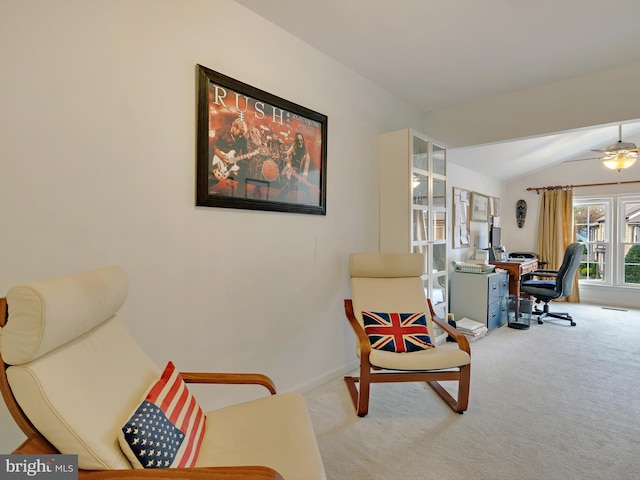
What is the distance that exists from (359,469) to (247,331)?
37.5 inches

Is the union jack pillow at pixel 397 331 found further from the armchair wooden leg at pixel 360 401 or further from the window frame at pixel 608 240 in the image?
the window frame at pixel 608 240

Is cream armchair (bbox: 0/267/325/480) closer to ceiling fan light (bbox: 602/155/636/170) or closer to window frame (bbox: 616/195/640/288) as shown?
ceiling fan light (bbox: 602/155/636/170)

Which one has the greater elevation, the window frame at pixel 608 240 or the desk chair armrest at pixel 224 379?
the window frame at pixel 608 240

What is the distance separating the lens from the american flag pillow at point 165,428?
37.2 inches

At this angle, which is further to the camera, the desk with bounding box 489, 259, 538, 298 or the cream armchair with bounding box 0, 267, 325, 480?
the desk with bounding box 489, 259, 538, 298

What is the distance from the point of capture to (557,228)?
5867 mm

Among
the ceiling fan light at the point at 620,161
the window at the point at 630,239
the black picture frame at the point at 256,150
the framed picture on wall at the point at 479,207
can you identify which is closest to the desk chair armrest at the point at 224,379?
the black picture frame at the point at 256,150

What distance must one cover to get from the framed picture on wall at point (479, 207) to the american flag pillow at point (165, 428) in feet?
15.9

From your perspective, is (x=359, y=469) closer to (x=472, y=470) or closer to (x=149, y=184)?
(x=472, y=470)

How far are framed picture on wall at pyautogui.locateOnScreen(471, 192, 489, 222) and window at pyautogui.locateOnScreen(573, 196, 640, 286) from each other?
1.75m

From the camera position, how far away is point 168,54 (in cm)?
169

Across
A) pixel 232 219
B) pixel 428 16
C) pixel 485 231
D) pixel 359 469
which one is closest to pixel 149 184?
pixel 232 219

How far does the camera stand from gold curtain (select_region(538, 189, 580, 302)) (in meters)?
5.82

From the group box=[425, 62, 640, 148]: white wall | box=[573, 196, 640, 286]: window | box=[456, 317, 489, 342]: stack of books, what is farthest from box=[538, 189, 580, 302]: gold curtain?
box=[425, 62, 640, 148]: white wall
